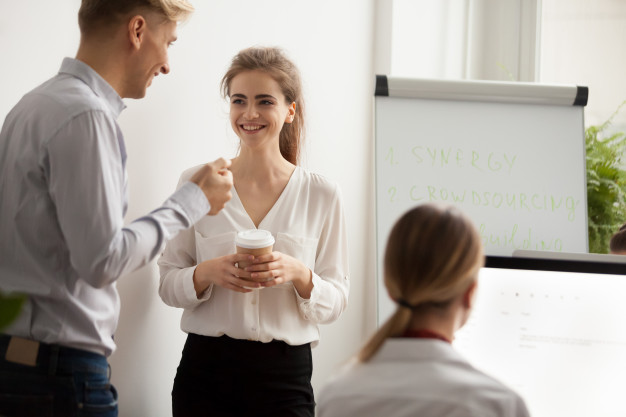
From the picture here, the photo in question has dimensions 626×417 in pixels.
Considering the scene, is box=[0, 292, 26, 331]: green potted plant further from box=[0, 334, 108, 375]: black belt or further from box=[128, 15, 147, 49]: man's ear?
box=[128, 15, 147, 49]: man's ear

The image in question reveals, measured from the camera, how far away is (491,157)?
258cm

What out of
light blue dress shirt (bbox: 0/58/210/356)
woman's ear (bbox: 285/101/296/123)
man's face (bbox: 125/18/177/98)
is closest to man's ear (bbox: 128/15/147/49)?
man's face (bbox: 125/18/177/98)

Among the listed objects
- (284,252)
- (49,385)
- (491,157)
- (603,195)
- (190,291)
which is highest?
(491,157)

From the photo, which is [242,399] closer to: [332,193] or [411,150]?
[332,193]

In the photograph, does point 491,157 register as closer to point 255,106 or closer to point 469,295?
point 255,106

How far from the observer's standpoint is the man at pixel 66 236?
1.22 m

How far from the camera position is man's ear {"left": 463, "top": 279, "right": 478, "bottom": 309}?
120 cm

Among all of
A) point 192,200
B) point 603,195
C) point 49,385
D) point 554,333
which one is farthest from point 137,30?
point 603,195

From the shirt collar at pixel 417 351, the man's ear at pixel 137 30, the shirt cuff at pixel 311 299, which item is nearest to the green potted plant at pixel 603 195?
the shirt cuff at pixel 311 299

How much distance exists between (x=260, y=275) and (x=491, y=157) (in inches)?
47.0

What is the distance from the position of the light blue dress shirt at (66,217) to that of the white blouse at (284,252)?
2.09ft

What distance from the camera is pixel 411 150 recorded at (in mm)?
2547

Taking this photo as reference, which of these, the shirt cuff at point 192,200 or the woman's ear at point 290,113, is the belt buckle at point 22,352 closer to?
the shirt cuff at point 192,200

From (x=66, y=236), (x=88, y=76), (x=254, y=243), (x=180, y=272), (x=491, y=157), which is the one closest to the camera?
(x=66, y=236)
